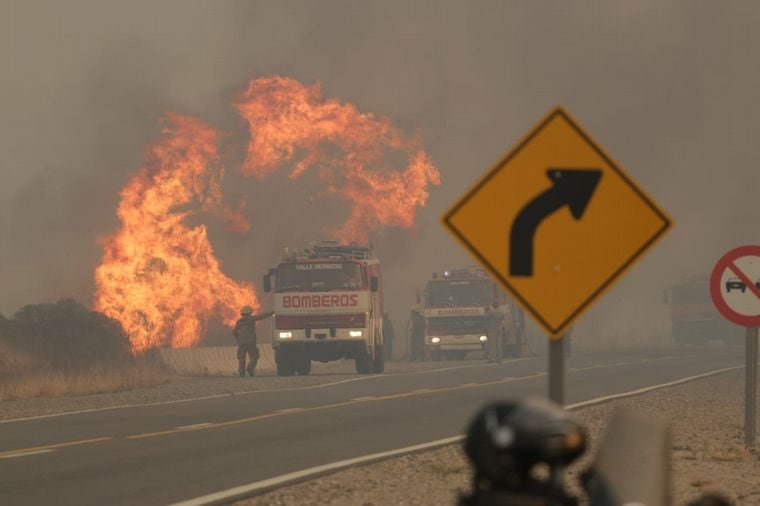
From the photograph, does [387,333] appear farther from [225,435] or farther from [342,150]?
[225,435]

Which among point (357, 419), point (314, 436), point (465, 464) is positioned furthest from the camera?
Result: point (357, 419)

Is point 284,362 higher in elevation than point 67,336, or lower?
lower

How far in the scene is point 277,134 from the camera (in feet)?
186

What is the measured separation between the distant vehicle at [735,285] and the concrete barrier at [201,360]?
77.3ft

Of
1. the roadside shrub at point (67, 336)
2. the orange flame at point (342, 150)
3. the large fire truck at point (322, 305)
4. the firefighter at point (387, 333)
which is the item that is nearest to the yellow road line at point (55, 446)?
the roadside shrub at point (67, 336)

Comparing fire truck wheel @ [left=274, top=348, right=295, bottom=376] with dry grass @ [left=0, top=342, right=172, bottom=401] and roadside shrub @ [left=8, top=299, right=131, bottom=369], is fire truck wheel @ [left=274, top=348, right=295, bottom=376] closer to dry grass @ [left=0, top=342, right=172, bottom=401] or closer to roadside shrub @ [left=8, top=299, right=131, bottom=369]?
dry grass @ [left=0, top=342, right=172, bottom=401]

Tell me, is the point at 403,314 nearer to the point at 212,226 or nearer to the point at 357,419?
the point at 212,226

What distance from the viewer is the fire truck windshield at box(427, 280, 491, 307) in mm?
45438

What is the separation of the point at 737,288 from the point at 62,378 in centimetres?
1685

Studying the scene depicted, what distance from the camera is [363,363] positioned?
36.7 meters

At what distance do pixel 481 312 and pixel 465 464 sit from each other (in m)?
30.7

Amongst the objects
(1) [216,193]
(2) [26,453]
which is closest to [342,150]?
(1) [216,193]

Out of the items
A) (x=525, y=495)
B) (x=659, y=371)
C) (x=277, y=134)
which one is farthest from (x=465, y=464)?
(x=277, y=134)

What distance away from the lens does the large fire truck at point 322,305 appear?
117ft
